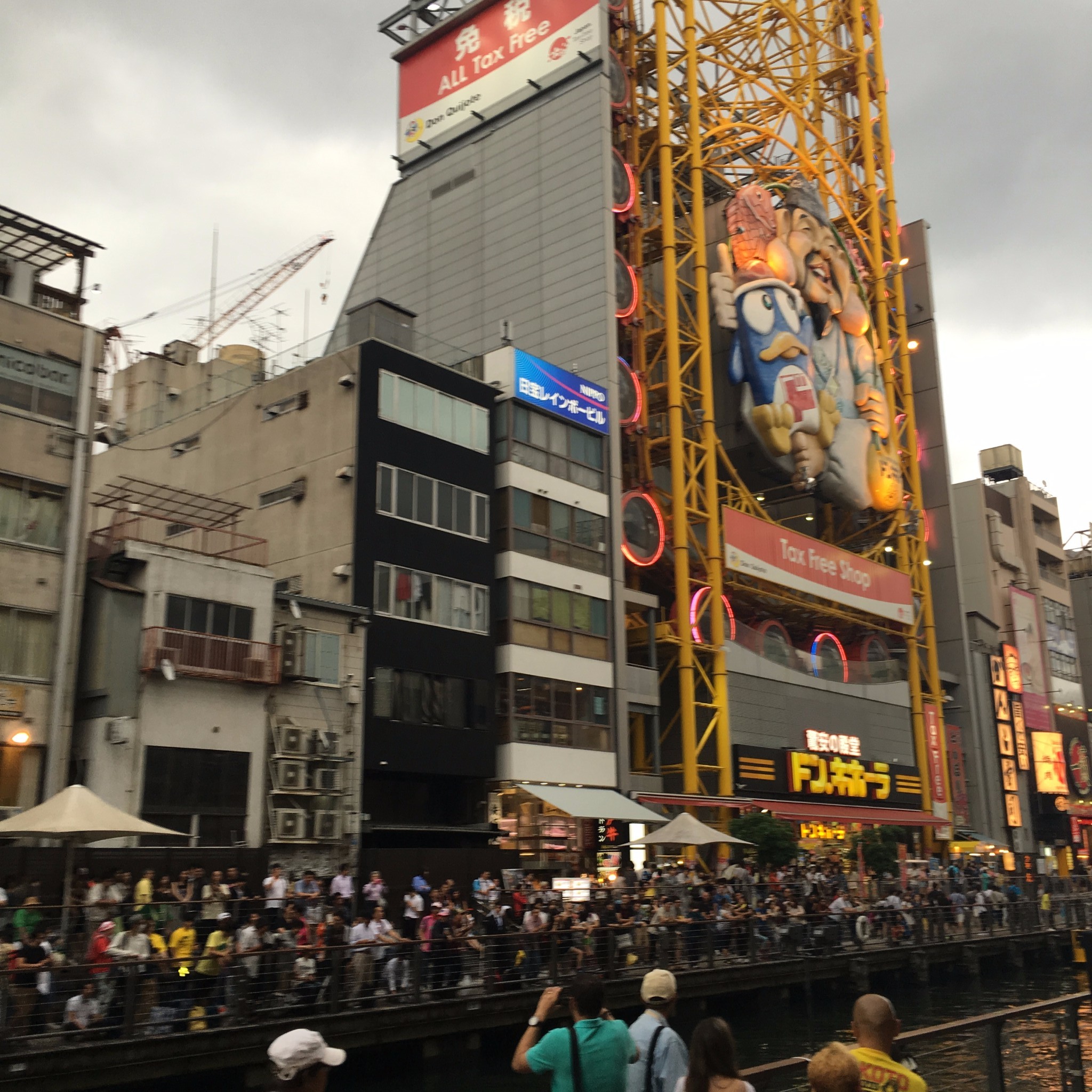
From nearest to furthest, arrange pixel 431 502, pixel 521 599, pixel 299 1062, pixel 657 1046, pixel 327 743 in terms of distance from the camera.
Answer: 1. pixel 299 1062
2. pixel 657 1046
3. pixel 327 743
4. pixel 431 502
5. pixel 521 599

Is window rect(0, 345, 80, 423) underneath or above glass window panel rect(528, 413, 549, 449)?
underneath

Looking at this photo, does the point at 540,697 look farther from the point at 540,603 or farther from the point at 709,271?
the point at 709,271

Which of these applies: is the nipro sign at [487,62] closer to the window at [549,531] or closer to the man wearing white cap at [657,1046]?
the window at [549,531]

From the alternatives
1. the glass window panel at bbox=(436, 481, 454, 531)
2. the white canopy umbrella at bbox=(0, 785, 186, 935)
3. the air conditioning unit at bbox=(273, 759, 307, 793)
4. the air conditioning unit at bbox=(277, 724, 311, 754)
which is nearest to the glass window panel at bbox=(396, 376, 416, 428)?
the glass window panel at bbox=(436, 481, 454, 531)

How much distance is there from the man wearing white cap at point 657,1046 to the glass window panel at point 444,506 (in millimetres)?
32568

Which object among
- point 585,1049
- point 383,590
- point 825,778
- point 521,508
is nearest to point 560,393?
point 521,508

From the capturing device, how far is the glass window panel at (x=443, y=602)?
39.5 meters

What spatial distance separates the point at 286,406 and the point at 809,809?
26.7m

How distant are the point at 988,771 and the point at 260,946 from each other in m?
56.1

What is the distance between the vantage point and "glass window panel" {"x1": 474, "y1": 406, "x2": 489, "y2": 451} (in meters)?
42.3

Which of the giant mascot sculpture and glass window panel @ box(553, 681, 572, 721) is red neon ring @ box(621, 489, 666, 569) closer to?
glass window panel @ box(553, 681, 572, 721)

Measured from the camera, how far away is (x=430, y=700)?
38406 mm

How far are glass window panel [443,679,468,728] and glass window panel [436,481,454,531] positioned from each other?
16.5 feet

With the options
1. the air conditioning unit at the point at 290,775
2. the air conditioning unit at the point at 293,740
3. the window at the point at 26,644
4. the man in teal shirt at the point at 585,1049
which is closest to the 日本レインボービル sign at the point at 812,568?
the air conditioning unit at the point at 293,740
